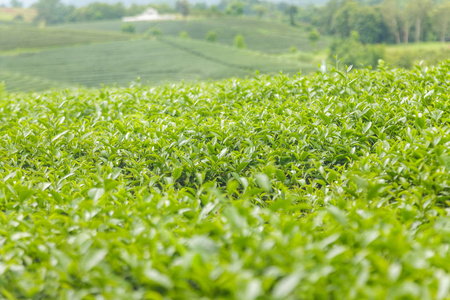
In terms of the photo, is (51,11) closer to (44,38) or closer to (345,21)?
(44,38)

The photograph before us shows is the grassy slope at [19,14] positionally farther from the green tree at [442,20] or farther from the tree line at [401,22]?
the green tree at [442,20]

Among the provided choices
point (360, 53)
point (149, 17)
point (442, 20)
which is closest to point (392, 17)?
point (442, 20)

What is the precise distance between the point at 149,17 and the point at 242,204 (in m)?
88.9

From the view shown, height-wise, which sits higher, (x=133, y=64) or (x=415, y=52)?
(x=133, y=64)

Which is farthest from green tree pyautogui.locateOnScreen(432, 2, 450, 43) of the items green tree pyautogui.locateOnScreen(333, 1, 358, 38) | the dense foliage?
the dense foliage

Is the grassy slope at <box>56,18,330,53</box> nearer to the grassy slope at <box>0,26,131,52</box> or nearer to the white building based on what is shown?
the white building

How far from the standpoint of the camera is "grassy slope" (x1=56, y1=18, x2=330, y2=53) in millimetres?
65438

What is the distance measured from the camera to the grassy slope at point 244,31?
2576 inches

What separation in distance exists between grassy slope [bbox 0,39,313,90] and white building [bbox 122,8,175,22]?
119 ft

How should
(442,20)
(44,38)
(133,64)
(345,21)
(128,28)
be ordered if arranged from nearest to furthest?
(133,64), (44,38), (442,20), (345,21), (128,28)

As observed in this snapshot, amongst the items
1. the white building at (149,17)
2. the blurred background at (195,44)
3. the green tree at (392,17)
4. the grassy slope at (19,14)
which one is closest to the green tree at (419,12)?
the blurred background at (195,44)

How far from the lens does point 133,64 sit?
40.3 m

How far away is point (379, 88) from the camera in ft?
11.8

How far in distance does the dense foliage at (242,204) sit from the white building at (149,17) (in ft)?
272
